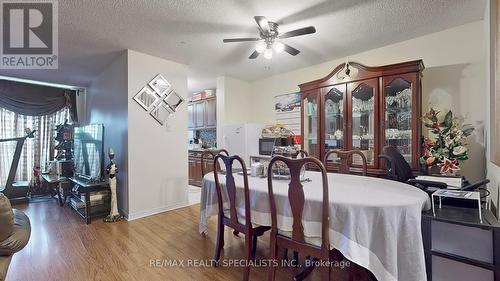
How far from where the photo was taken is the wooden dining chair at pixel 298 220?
1.44m

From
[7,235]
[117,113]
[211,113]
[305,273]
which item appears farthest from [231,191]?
[211,113]

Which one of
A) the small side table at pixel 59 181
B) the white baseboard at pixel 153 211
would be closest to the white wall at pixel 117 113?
the white baseboard at pixel 153 211

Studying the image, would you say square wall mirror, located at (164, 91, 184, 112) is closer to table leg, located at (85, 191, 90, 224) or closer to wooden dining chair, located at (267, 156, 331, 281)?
table leg, located at (85, 191, 90, 224)

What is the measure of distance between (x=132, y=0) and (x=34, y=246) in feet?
9.15

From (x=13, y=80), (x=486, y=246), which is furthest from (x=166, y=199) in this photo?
(x=13, y=80)

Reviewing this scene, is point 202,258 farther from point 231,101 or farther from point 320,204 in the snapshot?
point 231,101

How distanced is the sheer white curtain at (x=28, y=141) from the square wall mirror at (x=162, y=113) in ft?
10.5

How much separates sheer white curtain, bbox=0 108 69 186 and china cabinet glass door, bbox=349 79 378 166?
5992 millimetres

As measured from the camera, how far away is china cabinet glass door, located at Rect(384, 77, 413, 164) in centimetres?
283

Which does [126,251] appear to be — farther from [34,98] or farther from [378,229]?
[34,98]

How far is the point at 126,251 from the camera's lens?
95.9 inches

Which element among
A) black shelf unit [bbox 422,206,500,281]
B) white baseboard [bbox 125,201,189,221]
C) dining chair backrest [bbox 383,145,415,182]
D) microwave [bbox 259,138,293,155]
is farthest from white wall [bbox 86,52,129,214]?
black shelf unit [bbox 422,206,500,281]

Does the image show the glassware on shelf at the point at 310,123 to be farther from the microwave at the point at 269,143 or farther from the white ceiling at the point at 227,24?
the white ceiling at the point at 227,24

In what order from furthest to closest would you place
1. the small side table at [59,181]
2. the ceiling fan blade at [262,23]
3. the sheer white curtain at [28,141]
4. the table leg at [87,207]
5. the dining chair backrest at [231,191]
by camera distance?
the sheer white curtain at [28,141] → the small side table at [59,181] → the table leg at [87,207] → the ceiling fan blade at [262,23] → the dining chair backrest at [231,191]
